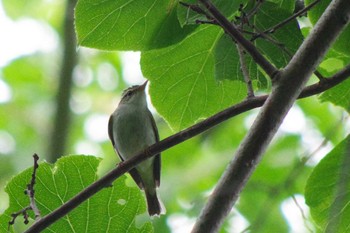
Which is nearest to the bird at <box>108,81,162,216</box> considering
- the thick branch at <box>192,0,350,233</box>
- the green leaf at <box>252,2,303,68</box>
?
the green leaf at <box>252,2,303,68</box>

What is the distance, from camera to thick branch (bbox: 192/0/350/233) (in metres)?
2.12

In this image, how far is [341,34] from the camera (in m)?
3.04

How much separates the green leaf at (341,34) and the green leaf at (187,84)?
1.93 feet

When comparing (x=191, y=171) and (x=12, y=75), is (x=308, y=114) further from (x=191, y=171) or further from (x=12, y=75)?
(x=12, y=75)

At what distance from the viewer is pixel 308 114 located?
8305 millimetres

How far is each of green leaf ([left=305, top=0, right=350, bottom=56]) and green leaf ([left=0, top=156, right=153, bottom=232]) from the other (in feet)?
3.76

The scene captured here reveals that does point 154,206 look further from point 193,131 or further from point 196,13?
point 193,131

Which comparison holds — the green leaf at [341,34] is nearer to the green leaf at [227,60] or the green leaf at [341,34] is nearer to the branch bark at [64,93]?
the green leaf at [227,60]

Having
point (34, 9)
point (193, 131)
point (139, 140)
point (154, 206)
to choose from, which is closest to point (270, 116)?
point (193, 131)

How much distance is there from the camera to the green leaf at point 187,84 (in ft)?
11.6

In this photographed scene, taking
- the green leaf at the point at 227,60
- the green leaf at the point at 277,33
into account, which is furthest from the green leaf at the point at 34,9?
the green leaf at the point at 277,33

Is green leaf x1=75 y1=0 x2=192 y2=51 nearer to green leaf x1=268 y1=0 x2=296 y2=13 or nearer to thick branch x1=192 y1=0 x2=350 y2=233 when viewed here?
green leaf x1=268 y1=0 x2=296 y2=13

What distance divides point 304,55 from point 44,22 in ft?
30.3

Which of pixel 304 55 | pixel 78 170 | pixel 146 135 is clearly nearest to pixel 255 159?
pixel 304 55
